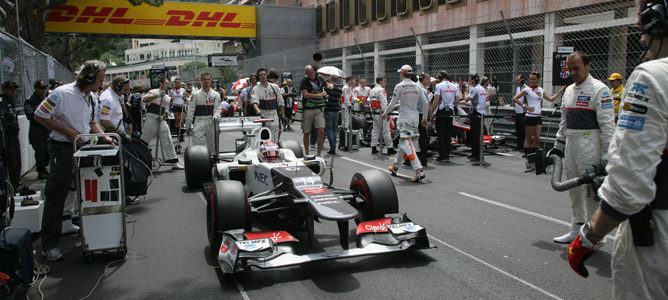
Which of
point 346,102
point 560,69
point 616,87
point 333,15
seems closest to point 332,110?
point 346,102

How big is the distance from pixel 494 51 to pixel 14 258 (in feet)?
60.1

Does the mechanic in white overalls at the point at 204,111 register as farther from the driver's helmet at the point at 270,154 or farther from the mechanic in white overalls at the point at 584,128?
the mechanic in white overalls at the point at 584,128

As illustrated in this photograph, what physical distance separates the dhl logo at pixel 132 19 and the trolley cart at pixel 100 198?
102ft

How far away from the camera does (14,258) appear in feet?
12.7

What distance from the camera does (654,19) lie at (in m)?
2.20

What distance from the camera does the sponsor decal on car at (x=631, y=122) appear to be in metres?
2.11

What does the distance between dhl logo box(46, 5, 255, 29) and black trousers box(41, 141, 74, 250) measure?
30.6 m

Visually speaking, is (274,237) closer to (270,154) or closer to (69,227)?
(270,154)

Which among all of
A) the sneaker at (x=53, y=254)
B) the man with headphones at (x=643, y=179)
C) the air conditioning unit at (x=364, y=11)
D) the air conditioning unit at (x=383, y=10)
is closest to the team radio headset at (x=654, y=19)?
the man with headphones at (x=643, y=179)

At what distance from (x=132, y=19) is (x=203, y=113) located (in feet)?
90.9

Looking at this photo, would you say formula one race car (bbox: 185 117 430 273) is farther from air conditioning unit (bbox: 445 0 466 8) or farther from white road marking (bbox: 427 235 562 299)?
air conditioning unit (bbox: 445 0 466 8)

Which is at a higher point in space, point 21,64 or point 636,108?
point 21,64

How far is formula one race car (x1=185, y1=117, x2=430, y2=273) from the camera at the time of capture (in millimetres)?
4430

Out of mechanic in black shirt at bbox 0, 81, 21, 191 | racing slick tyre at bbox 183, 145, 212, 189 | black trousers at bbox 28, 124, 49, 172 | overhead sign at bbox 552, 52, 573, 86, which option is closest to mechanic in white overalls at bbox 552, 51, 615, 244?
racing slick tyre at bbox 183, 145, 212, 189
